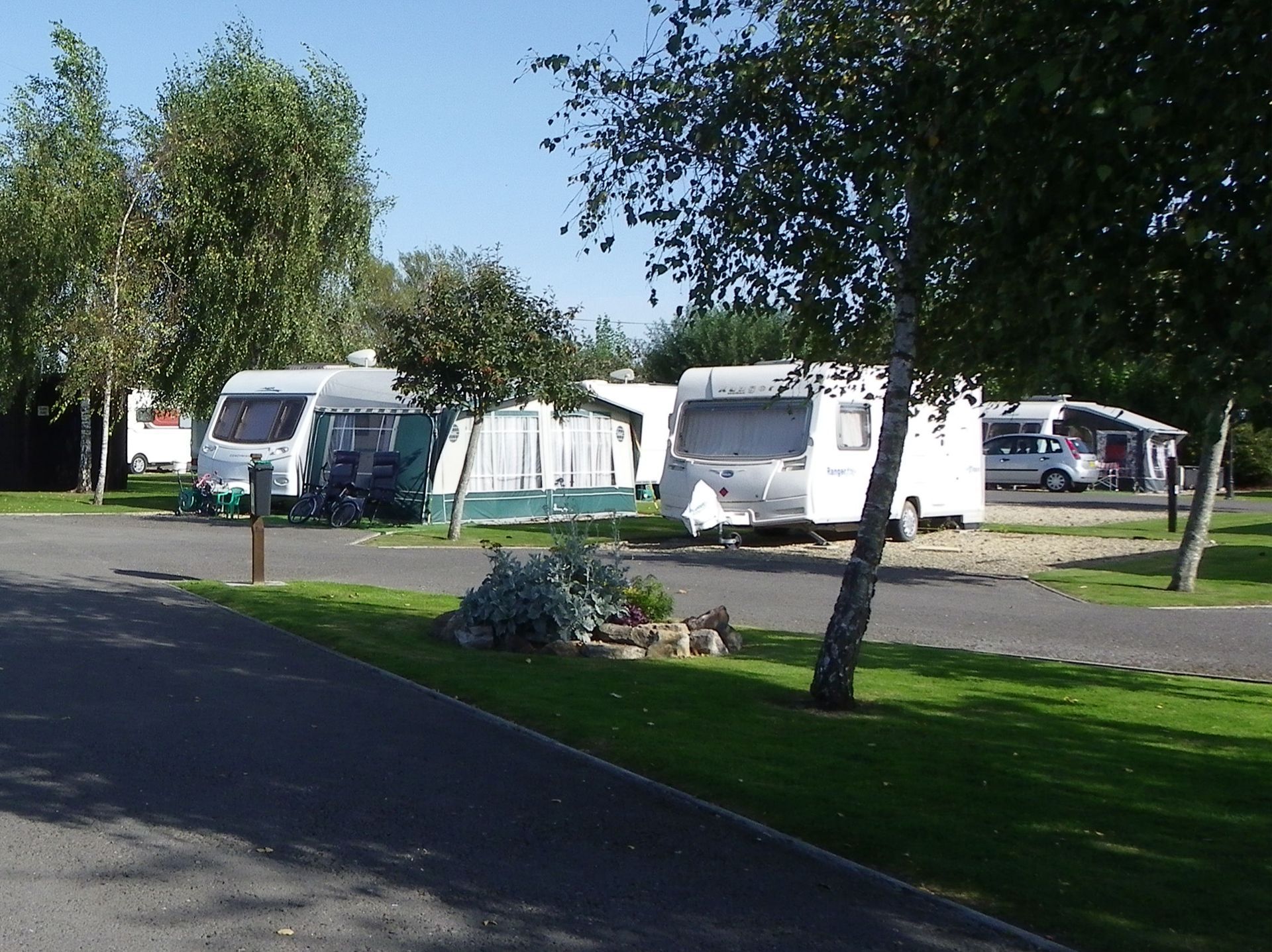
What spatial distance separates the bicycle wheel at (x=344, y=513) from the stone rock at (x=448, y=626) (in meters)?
13.8

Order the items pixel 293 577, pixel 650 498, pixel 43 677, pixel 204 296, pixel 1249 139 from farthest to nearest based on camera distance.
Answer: pixel 650 498
pixel 204 296
pixel 293 577
pixel 43 677
pixel 1249 139

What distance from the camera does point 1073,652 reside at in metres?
12.8

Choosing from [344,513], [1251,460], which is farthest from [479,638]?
[1251,460]

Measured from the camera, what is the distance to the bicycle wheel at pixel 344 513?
84.4ft

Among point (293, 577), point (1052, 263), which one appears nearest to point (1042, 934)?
point (1052, 263)

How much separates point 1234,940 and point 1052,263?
3.05m

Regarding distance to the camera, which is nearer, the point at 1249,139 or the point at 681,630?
the point at 1249,139

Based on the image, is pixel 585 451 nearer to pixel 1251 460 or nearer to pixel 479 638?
pixel 479 638

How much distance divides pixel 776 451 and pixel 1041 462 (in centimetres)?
2346

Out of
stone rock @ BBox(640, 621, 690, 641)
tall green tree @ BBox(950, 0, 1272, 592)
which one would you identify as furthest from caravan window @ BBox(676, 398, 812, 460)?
tall green tree @ BBox(950, 0, 1272, 592)

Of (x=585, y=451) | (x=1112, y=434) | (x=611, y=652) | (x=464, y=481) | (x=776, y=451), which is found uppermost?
(x=1112, y=434)

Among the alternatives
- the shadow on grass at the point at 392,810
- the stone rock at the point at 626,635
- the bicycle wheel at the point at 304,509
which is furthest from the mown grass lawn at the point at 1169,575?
the bicycle wheel at the point at 304,509

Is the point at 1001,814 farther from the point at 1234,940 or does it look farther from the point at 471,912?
the point at 471,912

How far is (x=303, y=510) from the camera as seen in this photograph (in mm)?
26375
